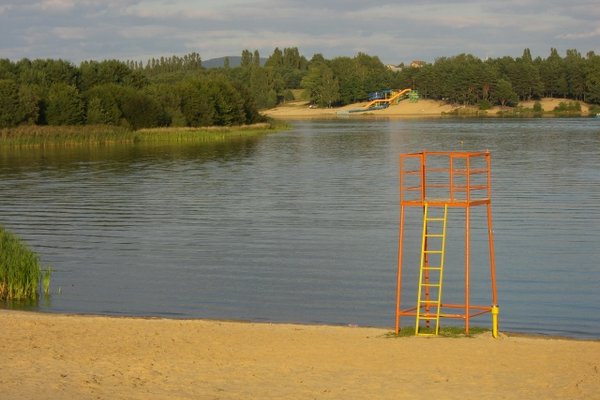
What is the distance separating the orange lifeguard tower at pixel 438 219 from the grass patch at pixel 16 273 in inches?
304

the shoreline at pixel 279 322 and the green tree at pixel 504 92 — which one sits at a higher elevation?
the green tree at pixel 504 92

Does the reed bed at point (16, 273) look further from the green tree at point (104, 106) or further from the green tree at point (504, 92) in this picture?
the green tree at point (504, 92)

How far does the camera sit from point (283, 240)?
97.5 ft

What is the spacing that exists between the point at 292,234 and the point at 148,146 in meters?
Answer: 57.5

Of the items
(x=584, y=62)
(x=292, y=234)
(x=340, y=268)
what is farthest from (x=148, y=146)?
(x=584, y=62)

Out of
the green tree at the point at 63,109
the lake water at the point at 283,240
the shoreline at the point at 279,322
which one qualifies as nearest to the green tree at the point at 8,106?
the green tree at the point at 63,109

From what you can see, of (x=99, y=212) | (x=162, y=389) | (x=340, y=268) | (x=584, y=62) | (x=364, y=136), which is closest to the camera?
(x=162, y=389)

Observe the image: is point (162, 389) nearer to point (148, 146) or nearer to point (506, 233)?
point (506, 233)

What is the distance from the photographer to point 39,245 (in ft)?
96.2

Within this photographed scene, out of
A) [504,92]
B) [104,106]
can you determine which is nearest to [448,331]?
[104,106]

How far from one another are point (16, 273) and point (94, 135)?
70.1 m

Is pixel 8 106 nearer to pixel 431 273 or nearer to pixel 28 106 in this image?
pixel 28 106

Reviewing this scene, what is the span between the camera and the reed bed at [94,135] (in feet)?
283

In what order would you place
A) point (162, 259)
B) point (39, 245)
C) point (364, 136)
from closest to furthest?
point (162, 259) < point (39, 245) < point (364, 136)
